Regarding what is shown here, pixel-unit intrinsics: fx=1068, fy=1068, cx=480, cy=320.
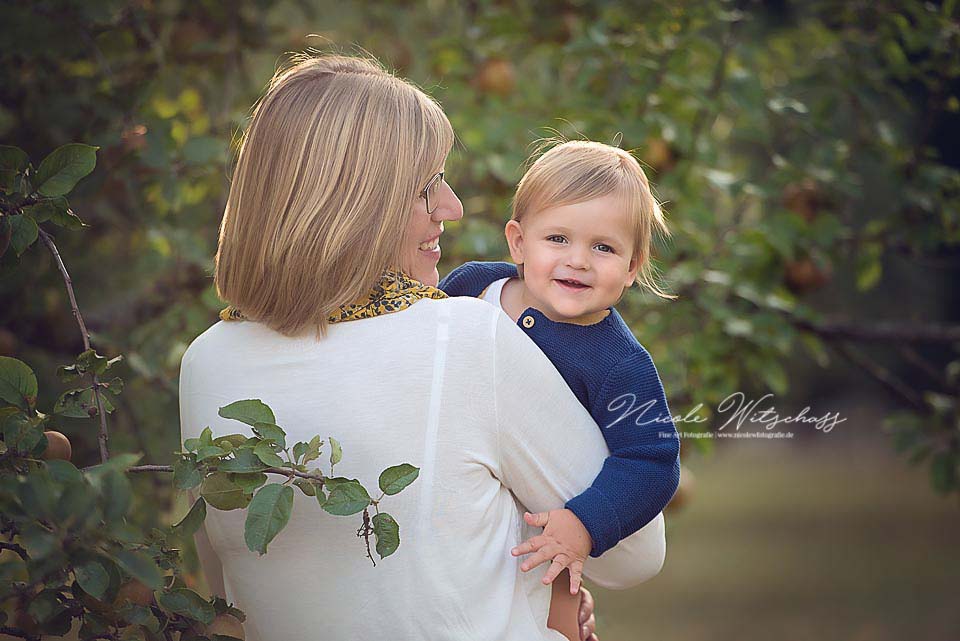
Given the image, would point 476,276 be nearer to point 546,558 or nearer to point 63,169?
point 546,558

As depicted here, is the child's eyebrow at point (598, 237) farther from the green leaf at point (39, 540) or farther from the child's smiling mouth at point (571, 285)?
the green leaf at point (39, 540)

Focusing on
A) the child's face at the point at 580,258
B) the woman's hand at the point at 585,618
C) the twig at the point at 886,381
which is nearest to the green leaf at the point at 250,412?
the child's face at the point at 580,258

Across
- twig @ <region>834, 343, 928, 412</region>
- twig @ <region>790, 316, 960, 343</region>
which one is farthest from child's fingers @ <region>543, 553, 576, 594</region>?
twig @ <region>834, 343, 928, 412</region>

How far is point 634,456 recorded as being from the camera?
1.35 metres

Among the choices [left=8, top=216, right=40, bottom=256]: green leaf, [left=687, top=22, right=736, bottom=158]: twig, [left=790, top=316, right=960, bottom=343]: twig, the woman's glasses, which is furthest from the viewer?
[left=790, top=316, right=960, bottom=343]: twig

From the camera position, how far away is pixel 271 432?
3.89 ft

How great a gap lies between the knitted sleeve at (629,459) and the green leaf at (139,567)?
50cm

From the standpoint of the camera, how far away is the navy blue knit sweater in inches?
52.1

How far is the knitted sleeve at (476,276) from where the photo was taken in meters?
1.61

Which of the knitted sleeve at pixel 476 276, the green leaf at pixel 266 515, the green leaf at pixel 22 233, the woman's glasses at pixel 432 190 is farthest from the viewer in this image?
the knitted sleeve at pixel 476 276

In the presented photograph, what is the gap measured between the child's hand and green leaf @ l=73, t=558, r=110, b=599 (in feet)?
1.52

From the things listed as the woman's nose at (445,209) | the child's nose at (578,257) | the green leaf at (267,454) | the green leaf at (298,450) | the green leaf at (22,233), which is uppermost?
the green leaf at (22,233)

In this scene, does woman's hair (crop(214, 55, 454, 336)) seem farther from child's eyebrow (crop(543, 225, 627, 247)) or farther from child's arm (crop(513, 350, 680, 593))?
child's arm (crop(513, 350, 680, 593))

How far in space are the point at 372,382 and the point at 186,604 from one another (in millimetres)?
335
